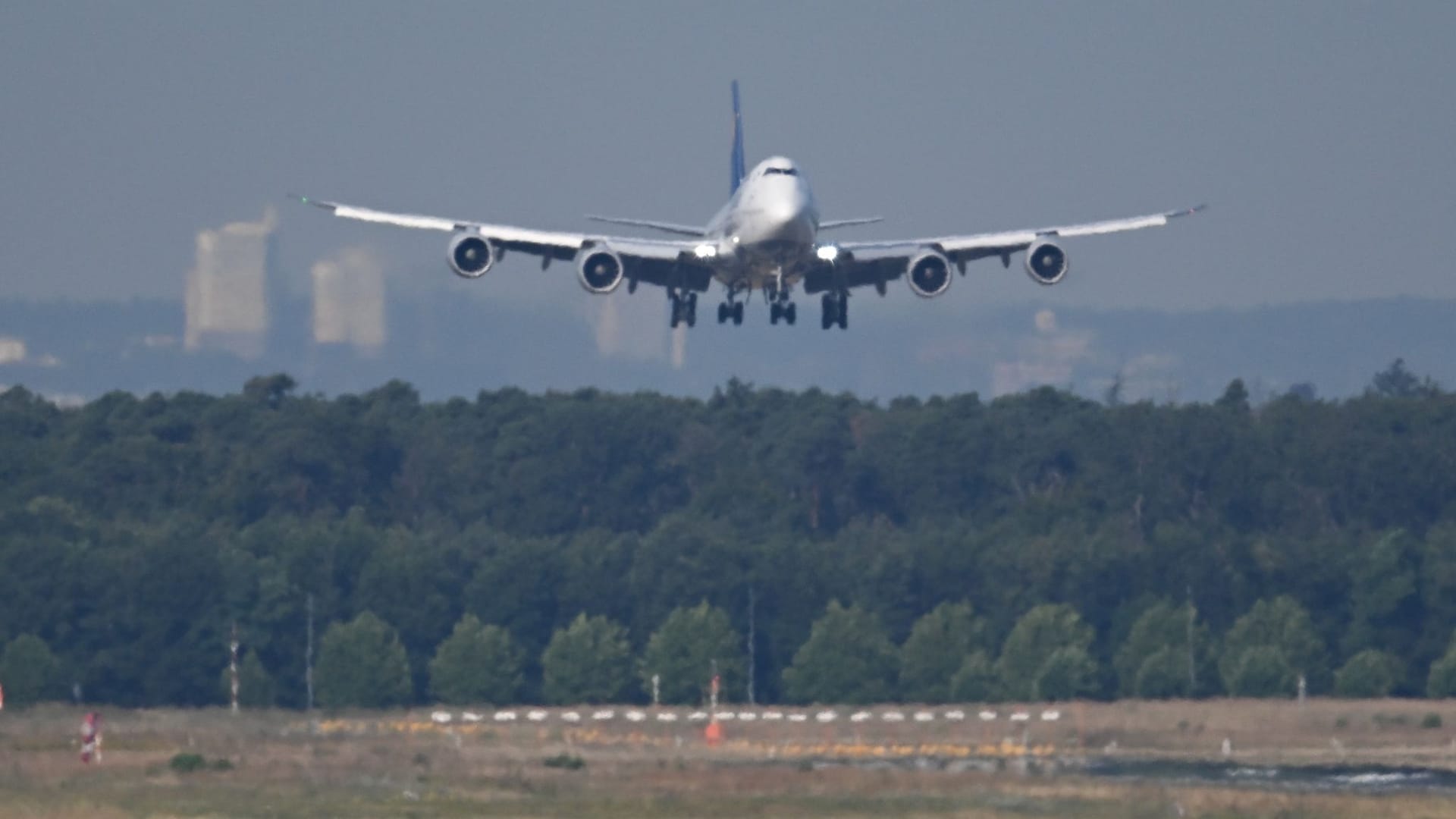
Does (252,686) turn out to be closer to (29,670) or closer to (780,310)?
(29,670)

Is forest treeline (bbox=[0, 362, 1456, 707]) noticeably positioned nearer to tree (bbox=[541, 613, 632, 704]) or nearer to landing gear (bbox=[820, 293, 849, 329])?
tree (bbox=[541, 613, 632, 704])

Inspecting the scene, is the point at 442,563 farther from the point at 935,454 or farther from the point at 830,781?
the point at 830,781

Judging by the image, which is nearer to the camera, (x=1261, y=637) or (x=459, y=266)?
(x=459, y=266)

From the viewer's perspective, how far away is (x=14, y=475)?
11625cm

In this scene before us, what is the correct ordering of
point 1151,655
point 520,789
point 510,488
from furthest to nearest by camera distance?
point 510,488, point 1151,655, point 520,789

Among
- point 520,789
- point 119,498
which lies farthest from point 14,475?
point 520,789

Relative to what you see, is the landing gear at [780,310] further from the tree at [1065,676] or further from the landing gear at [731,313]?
the tree at [1065,676]

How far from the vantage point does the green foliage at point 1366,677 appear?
89.2m

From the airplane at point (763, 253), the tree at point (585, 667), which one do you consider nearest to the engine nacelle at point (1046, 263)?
the airplane at point (763, 253)

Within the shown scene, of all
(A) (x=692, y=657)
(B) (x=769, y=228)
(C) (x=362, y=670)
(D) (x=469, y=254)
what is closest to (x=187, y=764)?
(D) (x=469, y=254)

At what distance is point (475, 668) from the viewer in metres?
89.4

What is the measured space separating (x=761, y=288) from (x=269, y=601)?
146ft

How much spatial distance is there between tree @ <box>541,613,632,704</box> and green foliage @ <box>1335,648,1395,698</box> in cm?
2548

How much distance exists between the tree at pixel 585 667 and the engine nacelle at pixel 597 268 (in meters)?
36.9
